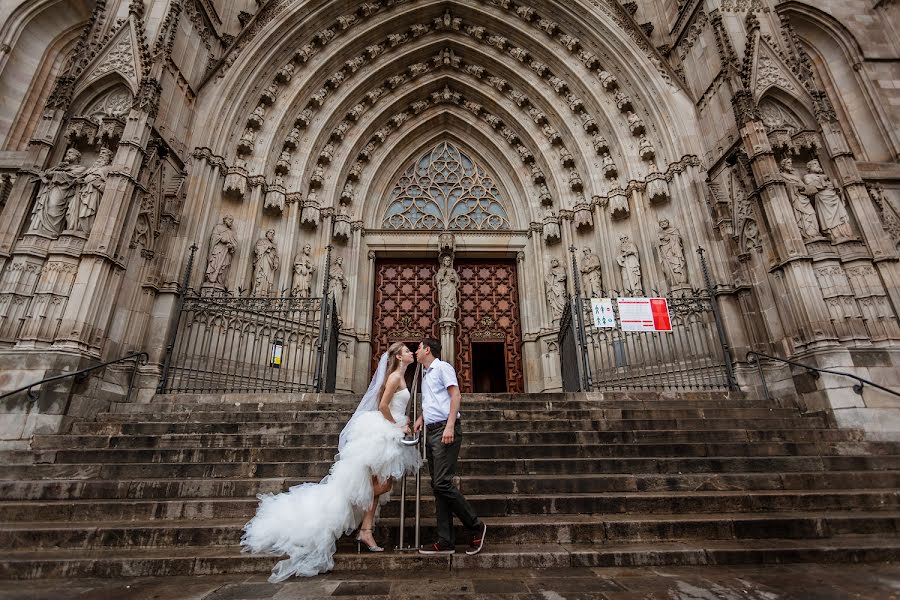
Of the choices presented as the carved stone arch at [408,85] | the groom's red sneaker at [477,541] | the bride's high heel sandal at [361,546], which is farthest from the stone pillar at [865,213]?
the bride's high heel sandal at [361,546]

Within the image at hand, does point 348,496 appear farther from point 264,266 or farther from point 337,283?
point 337,283

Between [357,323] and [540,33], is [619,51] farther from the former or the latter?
[357,323]

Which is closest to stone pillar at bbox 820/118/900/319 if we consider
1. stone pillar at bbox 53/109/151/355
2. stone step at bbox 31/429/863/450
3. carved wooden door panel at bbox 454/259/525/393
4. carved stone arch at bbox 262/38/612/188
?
stone step at bbox 31/429/863/450

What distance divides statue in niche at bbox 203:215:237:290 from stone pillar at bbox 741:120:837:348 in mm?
9748

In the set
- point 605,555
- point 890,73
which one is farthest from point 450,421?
point 890,73

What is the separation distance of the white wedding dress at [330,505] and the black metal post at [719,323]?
620 cm

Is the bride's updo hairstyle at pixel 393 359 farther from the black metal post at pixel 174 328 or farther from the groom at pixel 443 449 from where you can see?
the black metal post at pixel 174 328

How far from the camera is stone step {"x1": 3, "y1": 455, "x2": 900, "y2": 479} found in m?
4.25

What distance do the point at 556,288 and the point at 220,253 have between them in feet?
24.4

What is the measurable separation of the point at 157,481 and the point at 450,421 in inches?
120

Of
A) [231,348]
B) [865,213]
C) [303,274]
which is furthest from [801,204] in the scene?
[231,348]

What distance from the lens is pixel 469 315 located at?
11133 millimetres

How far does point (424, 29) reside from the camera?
11.8m

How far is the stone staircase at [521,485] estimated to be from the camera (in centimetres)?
287
